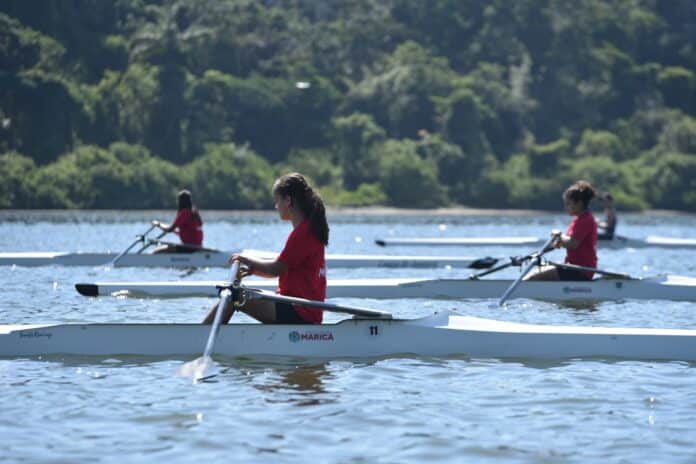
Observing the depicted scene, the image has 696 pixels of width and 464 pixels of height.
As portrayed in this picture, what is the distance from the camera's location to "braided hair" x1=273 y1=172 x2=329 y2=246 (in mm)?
11836

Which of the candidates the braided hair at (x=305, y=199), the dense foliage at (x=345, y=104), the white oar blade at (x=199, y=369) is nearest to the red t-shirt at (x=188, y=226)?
the braided hair at (x=305, y=199)

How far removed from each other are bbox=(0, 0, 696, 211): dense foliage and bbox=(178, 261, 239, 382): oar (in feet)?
242

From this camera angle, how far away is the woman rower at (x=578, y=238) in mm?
17828

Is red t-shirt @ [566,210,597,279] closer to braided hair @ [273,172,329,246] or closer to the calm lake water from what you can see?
the calm lake water

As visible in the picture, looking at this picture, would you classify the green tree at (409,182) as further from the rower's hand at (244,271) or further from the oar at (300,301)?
the oar at (300,301)

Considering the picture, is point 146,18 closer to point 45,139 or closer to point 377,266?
point 45,139

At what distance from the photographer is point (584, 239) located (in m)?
18.4

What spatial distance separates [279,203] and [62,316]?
660cm

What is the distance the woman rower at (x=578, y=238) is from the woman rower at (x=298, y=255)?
6.20 metres

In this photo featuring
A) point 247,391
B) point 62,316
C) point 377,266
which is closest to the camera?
point 247,391

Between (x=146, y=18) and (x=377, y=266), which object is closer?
(x=377, y=266)

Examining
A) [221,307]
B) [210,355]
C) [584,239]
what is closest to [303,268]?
[221,307]

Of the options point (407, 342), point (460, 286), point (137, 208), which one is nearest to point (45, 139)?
point (137, 208)

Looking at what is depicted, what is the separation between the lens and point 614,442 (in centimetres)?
932
